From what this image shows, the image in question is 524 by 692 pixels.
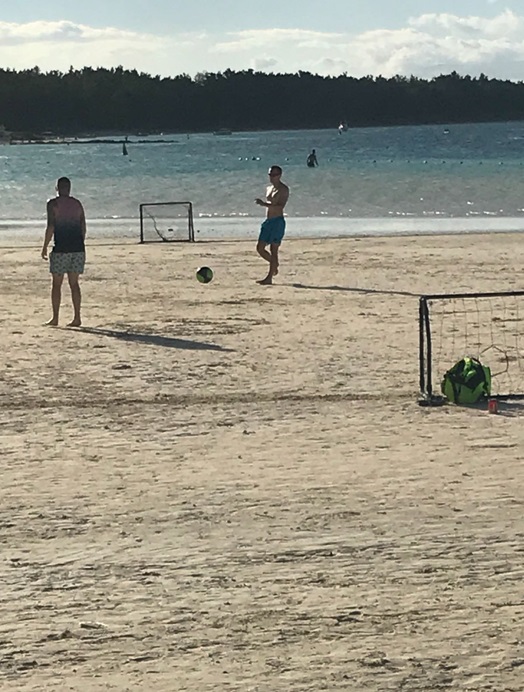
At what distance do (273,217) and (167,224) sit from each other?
15250 mm

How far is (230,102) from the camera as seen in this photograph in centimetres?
16500

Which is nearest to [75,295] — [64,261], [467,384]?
[64,261]

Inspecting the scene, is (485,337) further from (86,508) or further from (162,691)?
(162,691)

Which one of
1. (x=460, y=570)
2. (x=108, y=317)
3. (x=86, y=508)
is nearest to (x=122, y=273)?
(x=108, y=317)

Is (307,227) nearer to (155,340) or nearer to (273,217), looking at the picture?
(273,217)

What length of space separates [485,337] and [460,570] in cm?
680

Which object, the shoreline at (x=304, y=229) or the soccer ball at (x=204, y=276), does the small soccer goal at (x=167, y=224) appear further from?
the soccer ball at (x=204, y=276)

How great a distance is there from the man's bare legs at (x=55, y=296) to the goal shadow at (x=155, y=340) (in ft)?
1.01

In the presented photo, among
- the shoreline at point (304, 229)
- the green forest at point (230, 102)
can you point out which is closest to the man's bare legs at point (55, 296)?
the shoreline at point (304, 229)

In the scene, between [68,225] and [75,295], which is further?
[75,295]

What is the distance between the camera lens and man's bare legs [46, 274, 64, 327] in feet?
43.7

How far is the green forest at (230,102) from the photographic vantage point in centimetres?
15988

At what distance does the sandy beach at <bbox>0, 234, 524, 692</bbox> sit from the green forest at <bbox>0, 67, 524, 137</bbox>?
492ft

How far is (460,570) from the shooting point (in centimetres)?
600
